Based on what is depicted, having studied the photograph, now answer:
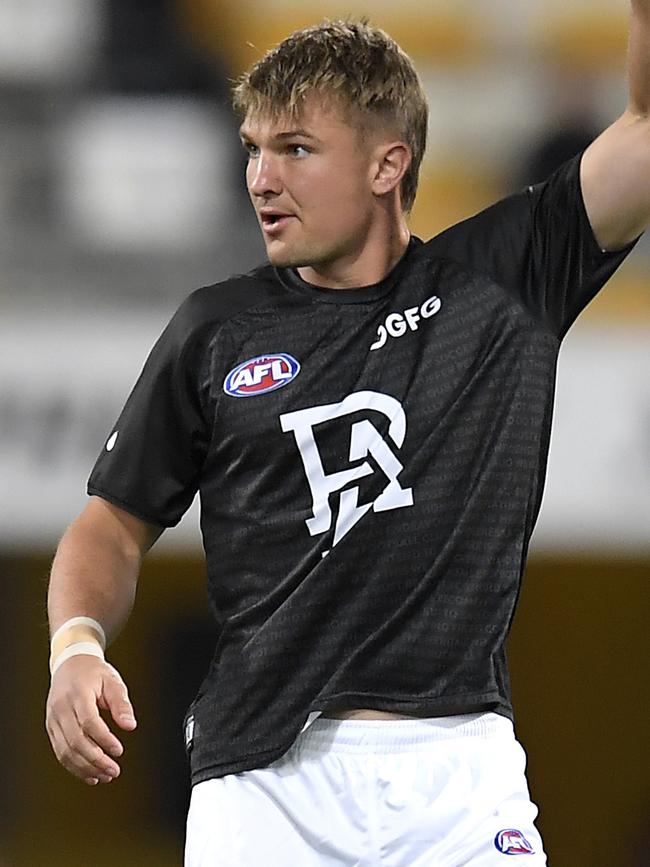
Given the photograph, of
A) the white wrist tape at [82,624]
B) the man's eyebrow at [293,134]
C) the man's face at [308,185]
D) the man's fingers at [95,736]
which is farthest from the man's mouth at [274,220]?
the man's fingers at [95,736]

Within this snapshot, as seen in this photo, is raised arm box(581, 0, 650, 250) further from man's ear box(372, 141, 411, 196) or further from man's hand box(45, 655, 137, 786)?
man's hand box(45, 655, 137, 786)

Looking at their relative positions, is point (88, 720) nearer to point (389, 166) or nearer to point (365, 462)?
point (365, 462)

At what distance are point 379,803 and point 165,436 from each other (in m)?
0.57

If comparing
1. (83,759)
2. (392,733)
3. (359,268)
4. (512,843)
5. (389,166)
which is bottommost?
(512,843)

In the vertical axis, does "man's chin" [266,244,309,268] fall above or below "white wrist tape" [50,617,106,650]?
above

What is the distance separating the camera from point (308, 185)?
7.38 ft

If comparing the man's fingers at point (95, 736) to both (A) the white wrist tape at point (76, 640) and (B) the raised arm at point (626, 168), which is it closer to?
(A) the white wrist tape at point (76, 640)

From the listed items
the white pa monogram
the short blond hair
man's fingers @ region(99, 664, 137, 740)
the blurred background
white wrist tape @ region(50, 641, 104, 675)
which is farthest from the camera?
the blurred background

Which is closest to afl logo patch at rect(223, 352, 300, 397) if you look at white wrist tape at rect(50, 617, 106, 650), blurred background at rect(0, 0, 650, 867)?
white wrist tape at rect(50, 617, 106, 650)

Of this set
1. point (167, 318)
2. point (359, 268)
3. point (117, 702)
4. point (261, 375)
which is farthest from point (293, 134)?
point (167, 318)

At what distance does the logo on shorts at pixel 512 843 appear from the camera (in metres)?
2.07

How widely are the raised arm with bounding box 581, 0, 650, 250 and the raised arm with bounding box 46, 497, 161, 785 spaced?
2.42ft

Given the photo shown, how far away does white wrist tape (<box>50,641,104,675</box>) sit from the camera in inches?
80.7

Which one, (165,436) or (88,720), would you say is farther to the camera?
(165,436)
